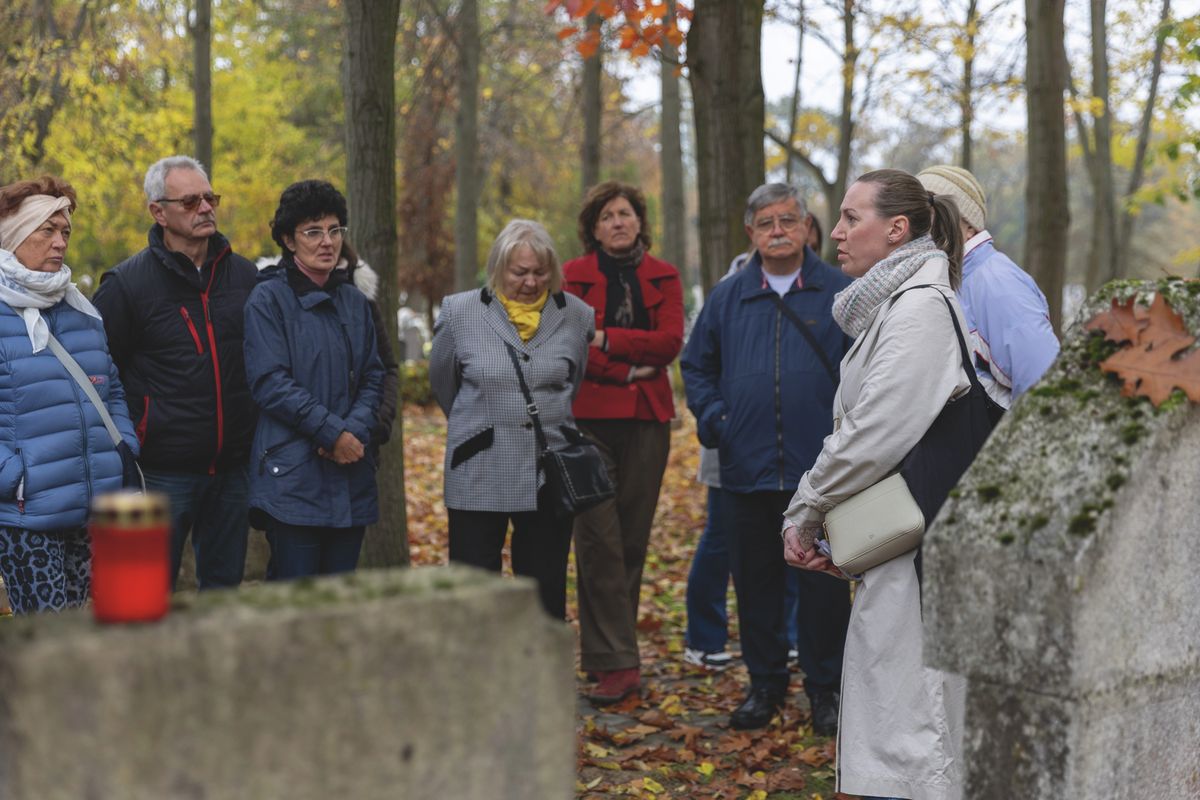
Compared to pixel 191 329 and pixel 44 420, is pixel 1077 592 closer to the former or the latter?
pixel 44 420

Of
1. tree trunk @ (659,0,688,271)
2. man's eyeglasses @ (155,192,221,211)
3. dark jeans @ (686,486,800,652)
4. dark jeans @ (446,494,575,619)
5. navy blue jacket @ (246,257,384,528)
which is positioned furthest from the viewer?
tree trunk @ (659,0,688,271)

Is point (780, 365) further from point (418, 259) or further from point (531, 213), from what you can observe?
point (531, 213)

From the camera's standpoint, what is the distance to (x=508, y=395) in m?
5.22

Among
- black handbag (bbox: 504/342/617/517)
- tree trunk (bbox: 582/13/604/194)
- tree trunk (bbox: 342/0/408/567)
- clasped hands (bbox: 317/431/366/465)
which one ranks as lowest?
black handbag (bbox: 504/342/617/517)

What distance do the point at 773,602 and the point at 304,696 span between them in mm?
4121

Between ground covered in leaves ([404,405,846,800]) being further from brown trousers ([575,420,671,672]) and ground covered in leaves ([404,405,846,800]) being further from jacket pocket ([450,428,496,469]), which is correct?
jacket pocket ([450,428,496,469])

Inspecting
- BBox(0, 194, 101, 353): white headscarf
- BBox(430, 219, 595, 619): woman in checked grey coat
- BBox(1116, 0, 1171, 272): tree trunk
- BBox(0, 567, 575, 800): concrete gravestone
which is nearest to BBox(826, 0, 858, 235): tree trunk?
BBox(1116, 0, 1171, 272): tree trunk

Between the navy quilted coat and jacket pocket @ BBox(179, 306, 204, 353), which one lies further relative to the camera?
jacket pocket @ BBox(179, 306, 204, 353)

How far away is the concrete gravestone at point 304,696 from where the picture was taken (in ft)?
4.89

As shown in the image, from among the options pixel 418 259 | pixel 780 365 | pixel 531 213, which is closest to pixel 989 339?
pixel 780 365

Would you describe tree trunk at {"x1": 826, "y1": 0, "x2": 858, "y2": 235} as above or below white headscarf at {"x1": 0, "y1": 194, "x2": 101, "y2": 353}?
above

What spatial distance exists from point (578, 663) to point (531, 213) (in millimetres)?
25985

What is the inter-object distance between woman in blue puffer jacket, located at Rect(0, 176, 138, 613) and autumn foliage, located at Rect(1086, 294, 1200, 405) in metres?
3.27

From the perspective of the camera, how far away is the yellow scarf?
5.35 meters
